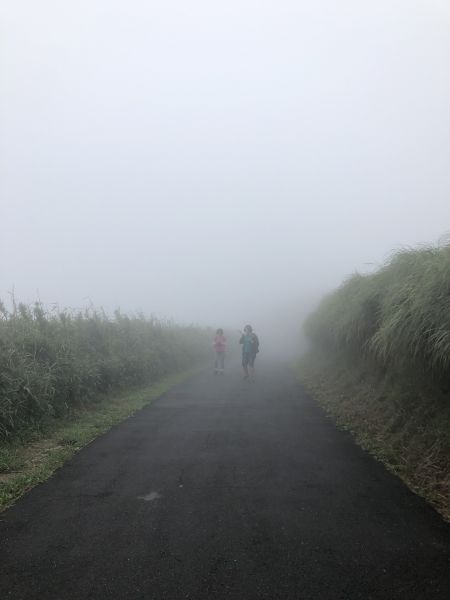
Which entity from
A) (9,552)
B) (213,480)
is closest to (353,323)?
(213,480)

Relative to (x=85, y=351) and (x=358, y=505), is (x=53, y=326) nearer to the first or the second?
(x=85, y=351)

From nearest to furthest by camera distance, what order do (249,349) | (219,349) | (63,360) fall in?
(63,360), (249,349), (219,349)

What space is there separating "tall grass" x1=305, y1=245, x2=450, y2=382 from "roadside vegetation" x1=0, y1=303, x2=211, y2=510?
4979 mm

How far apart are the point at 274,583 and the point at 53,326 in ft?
29.0

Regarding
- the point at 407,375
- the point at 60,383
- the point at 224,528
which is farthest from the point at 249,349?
the point at 224,528

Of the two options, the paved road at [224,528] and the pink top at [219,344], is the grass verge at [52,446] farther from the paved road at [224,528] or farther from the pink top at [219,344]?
the pink top at [219,344]

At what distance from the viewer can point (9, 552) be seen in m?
3.38

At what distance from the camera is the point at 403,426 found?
6.16 metres

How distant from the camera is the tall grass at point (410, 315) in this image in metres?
5.37

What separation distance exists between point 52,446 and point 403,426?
205 inches

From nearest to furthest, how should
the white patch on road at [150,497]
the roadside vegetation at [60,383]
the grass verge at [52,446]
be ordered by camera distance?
the white patch on road at [150,497] < the grass verge at [52,446] < the roadside vegetation at [60,383]

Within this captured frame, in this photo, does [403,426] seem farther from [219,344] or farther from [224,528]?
[219,344]

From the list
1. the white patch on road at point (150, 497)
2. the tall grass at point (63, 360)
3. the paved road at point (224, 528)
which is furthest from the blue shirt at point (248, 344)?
the white patch on road at point (150, 497)

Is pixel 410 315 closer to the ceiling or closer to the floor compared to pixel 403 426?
closer to the ceiling
